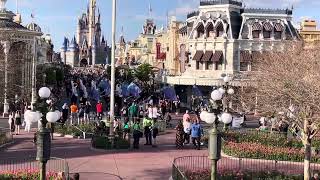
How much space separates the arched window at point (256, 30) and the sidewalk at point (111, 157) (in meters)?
25.8

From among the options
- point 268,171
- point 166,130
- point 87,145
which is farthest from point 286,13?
point 268,171

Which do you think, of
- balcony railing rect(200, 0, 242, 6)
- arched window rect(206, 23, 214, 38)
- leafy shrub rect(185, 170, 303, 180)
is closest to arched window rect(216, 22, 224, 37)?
arched window rect(206, 23, 214, 38)

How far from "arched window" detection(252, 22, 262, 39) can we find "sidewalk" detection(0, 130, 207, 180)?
84.7 feet

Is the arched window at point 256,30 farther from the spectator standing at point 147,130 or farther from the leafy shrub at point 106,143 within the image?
the leafy shrub at point 106,143

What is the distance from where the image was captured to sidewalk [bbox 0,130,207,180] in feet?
66.3

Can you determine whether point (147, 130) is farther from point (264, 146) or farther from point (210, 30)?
point (210, 30)

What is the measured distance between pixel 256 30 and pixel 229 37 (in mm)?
2629

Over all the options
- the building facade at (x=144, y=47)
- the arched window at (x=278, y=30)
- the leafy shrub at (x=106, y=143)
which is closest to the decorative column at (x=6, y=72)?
the leafy shrub at (x=106, y=143)

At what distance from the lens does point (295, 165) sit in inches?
913

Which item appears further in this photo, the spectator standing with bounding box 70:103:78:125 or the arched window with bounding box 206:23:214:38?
the arched window with bounding box 206:23:214:38

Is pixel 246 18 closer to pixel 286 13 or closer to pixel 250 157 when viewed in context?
pixel 286 13

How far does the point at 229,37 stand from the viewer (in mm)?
53125

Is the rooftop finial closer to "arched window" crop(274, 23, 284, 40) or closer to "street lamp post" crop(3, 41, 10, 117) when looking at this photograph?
"street lamp post" crop(3, 41, 10, 117)

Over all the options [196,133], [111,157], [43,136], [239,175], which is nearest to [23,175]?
[43,136]
